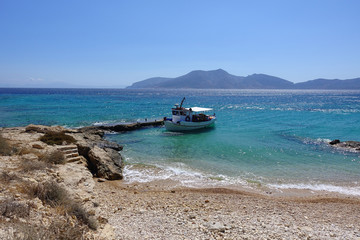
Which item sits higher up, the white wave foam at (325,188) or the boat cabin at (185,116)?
the boat cabin at (185,116)

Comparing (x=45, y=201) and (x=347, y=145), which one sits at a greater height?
(x=45, y=201)

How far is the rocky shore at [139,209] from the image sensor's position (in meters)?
5.61

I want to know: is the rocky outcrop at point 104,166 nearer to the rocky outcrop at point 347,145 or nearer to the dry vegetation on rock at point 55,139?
the dry vegetation on rock at point 55,139

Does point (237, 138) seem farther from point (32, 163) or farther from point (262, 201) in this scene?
point (32, 163)

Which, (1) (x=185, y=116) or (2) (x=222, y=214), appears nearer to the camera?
(2) (x=222, y=214)

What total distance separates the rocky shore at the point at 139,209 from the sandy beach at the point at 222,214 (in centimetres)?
3

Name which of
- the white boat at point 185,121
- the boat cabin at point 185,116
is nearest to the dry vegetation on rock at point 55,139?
Answer: the white boat at point 185,121

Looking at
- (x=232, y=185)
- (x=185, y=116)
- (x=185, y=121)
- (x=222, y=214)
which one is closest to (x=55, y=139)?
(x=232, y=185)

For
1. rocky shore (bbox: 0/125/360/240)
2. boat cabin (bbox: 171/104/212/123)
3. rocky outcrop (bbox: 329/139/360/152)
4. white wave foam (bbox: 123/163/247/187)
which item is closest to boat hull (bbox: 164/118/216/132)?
boat cabin (bbox: 171/104/212/123)

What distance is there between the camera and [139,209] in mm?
8430

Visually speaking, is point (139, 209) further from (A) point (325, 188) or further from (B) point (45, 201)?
(A) point (325, 188)

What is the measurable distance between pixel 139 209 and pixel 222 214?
2948mm

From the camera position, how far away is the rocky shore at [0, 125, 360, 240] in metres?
5.61

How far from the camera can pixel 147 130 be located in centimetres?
3052
